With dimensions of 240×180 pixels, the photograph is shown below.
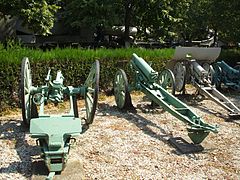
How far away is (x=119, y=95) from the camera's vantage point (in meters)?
8.65

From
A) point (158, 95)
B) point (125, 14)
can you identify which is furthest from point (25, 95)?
point (125, 14)

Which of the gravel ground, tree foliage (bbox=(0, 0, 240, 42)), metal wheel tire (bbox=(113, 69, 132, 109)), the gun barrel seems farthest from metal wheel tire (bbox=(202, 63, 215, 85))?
tree foliage (bbox=(0, 0, 240, 42))

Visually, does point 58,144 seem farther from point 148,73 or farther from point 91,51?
point 91,51

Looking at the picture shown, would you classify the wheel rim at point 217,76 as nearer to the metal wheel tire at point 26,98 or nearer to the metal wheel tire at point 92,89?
the metal wheel tire at point 92,89

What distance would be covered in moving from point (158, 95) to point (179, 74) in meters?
2.39

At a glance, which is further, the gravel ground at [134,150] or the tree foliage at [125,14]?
the tree foliage at [125,14]

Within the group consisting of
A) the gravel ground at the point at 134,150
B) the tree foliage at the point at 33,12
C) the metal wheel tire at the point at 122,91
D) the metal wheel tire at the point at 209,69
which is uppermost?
the tree foliage at the point at 33,12

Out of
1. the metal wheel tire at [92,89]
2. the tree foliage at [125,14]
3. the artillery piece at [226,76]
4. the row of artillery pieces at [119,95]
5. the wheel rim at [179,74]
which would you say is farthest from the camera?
the tree foliage at [125,14]

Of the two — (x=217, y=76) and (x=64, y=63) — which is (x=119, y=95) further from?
(x=217, y=76)

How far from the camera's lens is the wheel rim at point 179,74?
31.7ft

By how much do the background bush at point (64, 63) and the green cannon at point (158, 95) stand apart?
119 centimetres

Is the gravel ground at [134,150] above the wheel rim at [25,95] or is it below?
below

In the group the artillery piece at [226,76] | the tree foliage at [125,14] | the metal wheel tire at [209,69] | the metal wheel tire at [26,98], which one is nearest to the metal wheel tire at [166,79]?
the metal wheel tire at [209,69]

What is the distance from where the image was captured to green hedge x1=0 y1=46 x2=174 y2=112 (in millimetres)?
8078
